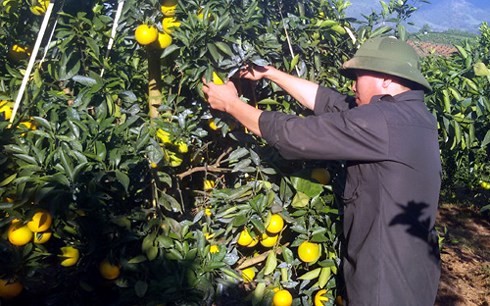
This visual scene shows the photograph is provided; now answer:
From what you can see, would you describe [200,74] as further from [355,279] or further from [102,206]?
[355,279]

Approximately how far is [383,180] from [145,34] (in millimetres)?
865

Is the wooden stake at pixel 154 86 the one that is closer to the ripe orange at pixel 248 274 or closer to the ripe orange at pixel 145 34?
the ripe orange at pixel 145 34

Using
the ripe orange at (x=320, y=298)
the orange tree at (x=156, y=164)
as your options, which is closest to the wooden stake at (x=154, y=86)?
the orange tree at (x=156, y=164)

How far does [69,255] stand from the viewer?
143cm

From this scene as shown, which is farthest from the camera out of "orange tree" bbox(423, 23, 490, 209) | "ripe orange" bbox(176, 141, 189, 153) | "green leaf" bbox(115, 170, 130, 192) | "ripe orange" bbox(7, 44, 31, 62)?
"orange tree" bbox(423, 23, 490, 209)

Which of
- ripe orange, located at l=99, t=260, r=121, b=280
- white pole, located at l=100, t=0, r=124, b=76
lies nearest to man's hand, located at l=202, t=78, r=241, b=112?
white pole, located at l=100, t=0, r=124, b=76

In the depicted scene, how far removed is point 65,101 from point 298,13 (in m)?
1.00

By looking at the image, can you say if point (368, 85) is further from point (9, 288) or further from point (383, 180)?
point (9, 288)

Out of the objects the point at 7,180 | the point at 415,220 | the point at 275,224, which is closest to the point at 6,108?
the point at 7,180

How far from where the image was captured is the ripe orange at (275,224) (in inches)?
64.4

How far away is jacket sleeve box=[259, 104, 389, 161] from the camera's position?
4.75 ft

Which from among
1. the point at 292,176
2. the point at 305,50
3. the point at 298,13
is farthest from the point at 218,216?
the point at 298,13

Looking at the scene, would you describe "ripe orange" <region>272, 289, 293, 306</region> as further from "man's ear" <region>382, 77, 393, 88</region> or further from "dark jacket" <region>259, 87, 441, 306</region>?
"man's ear" <region>382, 77, 393, 88</region>

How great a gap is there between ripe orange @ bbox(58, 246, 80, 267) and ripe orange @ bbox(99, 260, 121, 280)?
0.08 meters
